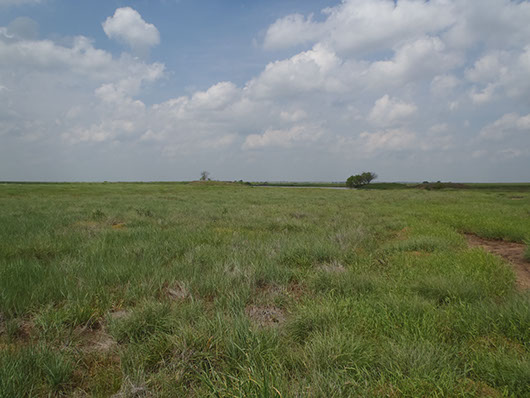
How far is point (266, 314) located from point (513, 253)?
23.4ft

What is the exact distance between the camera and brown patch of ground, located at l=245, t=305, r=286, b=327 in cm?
312

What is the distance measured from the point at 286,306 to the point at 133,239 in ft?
18.0

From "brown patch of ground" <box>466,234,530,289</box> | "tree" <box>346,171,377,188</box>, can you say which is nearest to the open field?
"brown patch of ground" <box>466,234,530,289</box>

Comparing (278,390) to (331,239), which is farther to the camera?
(331,239)

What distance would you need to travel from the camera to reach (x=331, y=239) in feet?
23.3

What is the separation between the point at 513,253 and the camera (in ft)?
21.5

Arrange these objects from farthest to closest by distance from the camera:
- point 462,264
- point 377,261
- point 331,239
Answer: point 331,239 → point 377,261 → point 462,264

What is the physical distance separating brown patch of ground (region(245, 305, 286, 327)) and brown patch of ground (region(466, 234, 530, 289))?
4.10m

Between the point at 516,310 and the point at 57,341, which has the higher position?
the point at 516,310

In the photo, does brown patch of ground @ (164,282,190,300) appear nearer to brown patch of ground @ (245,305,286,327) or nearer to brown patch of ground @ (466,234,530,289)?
brown patch of ground @ (245,305,286,327)

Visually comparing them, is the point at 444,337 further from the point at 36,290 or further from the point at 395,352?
the point at 36,290

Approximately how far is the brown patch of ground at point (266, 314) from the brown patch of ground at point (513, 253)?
4098mm

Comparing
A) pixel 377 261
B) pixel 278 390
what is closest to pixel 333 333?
pixel 278 390

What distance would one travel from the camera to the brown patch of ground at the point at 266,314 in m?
3.12
